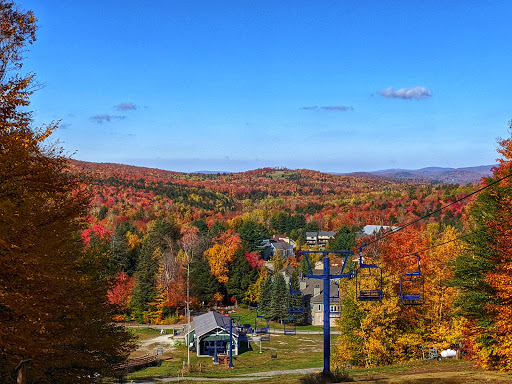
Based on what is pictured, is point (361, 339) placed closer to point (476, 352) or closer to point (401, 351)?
point (401, 351)

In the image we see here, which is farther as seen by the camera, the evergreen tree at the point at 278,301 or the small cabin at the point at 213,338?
the evergreen tree at the point at 278,301

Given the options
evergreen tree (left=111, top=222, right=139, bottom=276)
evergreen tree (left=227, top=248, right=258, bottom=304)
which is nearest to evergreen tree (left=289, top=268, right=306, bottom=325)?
evergreen tree (left=227, top=248, right=258, bottom=304)

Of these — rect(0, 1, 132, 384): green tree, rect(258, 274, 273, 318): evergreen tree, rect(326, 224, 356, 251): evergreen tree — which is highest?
rect(0, 1, 132, 384): green tree

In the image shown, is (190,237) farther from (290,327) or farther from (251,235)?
(290,327)

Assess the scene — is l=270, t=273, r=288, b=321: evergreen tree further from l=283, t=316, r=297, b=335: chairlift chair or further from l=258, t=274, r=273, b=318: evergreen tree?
l=258, t=274, r=273, b=318: evergreen tree

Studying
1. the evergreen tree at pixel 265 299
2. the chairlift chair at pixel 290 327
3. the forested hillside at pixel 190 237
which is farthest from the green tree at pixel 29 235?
the evergreen tree at pixel 265 299

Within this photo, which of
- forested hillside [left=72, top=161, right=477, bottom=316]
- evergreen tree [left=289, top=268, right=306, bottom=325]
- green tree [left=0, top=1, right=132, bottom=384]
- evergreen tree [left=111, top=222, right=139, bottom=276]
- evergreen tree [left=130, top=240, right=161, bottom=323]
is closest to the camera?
green tree [left=0, top=1, right=132, bottom=384]

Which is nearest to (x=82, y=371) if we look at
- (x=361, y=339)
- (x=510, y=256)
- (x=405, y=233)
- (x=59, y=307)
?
(x=59, y=307)

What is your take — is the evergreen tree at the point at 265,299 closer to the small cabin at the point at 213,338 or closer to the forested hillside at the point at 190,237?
the forested hillside at the point at 190,237

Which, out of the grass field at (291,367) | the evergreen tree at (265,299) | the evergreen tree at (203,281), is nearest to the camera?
the grass field at (291,367)

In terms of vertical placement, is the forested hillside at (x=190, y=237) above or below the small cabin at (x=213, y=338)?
above

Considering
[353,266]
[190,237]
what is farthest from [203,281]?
[353,266]
